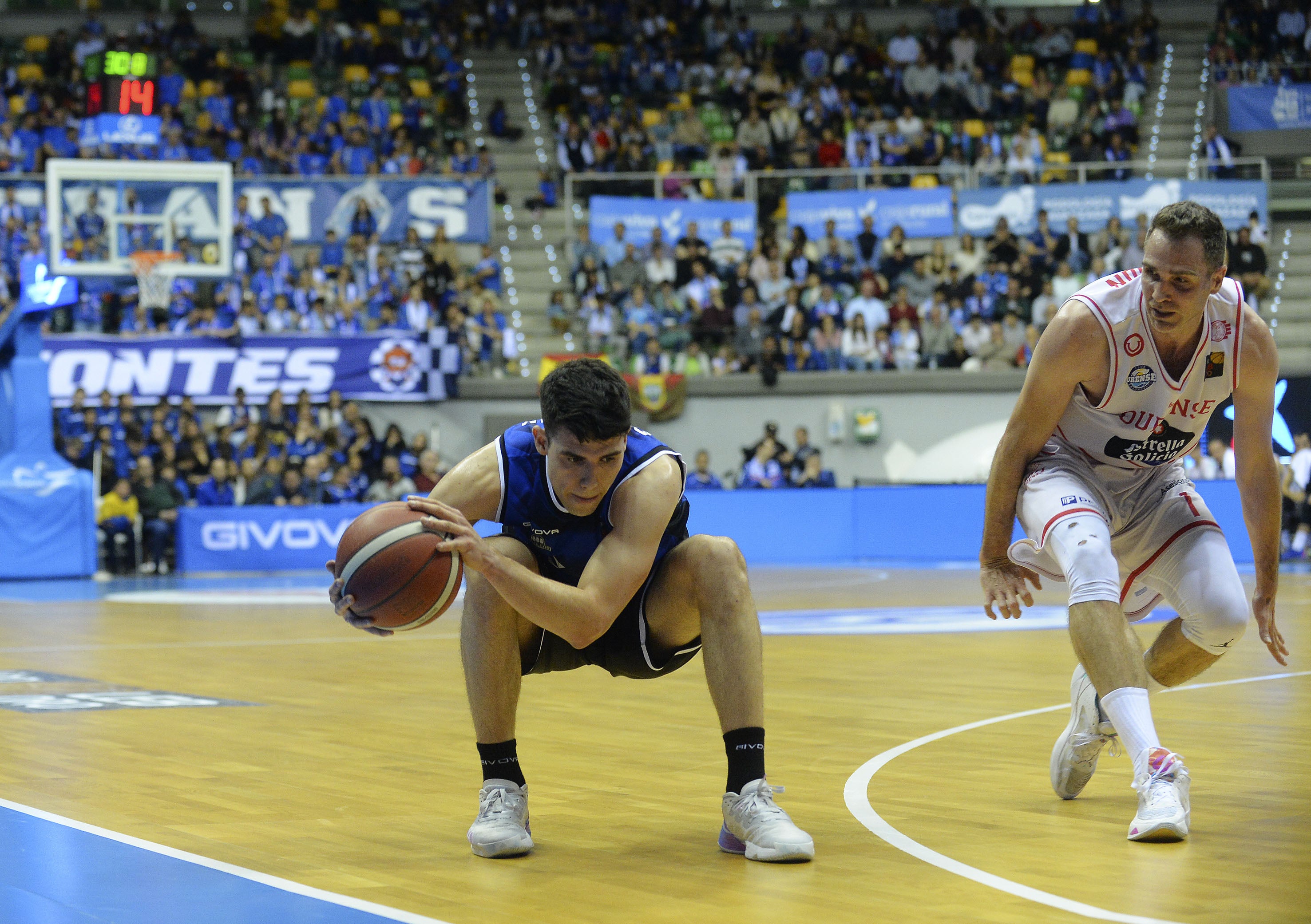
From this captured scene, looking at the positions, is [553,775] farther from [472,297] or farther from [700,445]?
[472,297]

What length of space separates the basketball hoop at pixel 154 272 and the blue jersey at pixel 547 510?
14675 millimetres

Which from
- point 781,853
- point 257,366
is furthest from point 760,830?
point 257,366

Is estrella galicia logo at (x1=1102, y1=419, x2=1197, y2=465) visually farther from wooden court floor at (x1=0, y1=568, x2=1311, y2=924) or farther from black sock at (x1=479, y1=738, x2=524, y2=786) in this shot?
black sock at (x1=479, y1=738, x2=524, y2=786)

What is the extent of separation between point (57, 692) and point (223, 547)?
11878 millimetres

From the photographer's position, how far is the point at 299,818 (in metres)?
4.45

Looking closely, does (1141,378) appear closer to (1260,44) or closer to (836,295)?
Result: (836,295)

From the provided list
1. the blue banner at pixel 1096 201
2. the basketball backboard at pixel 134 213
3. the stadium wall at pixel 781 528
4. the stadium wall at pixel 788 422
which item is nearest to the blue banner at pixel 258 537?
the stadium wall at pixel 781 528

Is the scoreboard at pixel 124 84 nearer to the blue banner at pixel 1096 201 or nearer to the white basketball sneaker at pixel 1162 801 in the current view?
the blue banner at pixel 1096 201

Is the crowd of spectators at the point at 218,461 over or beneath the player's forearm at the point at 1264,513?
beneath

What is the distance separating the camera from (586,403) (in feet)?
12.3

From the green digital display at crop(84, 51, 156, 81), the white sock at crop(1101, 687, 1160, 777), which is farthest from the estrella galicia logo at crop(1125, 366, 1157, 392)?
the green digital display at crop(84, 51, 156, 81)

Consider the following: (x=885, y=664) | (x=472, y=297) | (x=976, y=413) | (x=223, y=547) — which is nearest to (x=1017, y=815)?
(x=885, y=664)

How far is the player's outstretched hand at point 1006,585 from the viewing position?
15.3 feet

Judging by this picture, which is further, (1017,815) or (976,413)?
(976,413)
